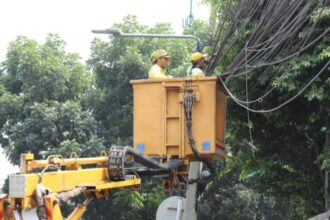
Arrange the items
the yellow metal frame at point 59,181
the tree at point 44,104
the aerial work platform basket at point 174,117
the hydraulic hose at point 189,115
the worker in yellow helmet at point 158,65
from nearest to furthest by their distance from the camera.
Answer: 1. the yellow metal frame at point 59,181
2. the hydraulic hose at point 189,115
3. the aerial work platform basket at point 174,117
4. the worker in yellow helmet at point 158,65
5. the tree at point 44,104

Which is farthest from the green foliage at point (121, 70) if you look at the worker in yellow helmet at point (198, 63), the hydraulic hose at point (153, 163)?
the hydraulic hose at point (153, 163)

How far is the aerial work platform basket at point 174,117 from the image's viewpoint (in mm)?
9453

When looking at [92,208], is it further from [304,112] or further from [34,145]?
[304,112]

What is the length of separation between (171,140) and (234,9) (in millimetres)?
3321

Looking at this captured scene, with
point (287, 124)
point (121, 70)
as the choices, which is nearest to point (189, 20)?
point (121, 70)

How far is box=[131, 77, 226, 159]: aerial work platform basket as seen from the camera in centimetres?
945

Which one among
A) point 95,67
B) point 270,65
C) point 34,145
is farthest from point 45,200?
point 95,67

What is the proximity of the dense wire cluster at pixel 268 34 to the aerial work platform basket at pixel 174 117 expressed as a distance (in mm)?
542

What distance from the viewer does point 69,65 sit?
79.9 feet

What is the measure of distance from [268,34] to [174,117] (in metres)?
2.13

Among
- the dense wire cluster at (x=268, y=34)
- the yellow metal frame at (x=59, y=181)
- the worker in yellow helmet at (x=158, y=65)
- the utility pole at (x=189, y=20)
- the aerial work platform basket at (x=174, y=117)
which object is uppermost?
the utility pole at (x=189, y=20)

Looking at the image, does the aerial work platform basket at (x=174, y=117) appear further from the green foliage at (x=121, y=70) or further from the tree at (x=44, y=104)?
the green foliage at (x=121, y=70)

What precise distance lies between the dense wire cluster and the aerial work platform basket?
0.54 metres

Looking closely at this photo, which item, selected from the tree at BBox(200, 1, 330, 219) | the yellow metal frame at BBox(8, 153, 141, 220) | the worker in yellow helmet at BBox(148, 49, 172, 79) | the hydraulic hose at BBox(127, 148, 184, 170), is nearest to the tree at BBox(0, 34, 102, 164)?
the tree at BBox(200, 1, 330, 219)
